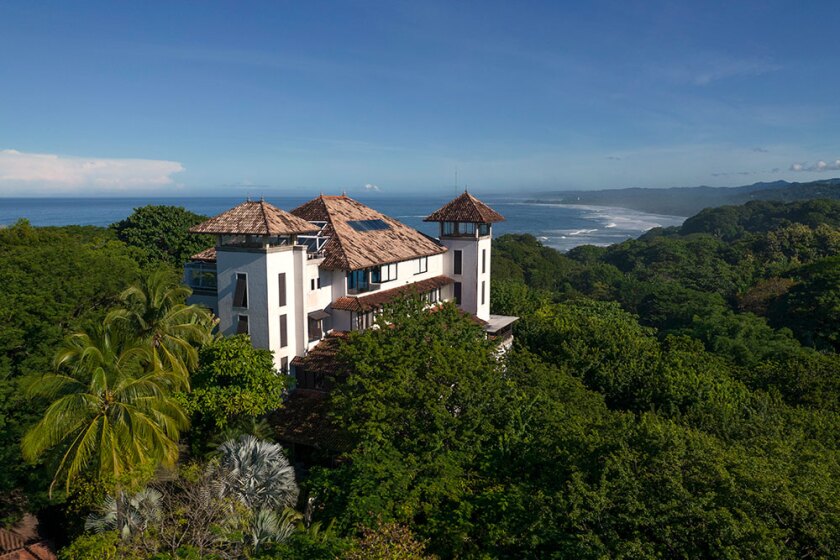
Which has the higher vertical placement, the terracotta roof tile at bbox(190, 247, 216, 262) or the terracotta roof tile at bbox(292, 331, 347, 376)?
the terracotta roof tile at bbox(190, 247, 216, 262)

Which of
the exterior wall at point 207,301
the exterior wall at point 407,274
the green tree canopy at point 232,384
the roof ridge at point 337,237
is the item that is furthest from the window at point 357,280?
the green tree canopy at point 232,384

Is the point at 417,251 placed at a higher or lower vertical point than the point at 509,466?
higher

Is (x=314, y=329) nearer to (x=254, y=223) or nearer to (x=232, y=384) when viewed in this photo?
(x=254, y=223)

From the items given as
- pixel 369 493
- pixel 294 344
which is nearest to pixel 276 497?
pixel 369 493

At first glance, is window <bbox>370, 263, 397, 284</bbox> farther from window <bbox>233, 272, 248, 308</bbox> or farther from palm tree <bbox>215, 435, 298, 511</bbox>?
palm tree <bbox>215, 435, 298, 511</bbox>

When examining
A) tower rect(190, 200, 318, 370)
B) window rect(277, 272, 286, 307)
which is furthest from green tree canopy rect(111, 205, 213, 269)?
window rect(277, 272, 286, 307)

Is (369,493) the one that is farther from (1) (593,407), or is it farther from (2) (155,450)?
(1) (593,407)
